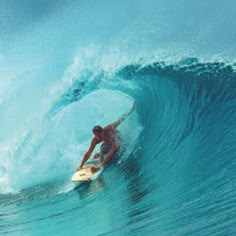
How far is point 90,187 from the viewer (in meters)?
6.84

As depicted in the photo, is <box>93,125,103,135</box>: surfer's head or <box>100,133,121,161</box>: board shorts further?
<box>100,133,121,161</box>: board shorts

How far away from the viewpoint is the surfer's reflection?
6.62 m

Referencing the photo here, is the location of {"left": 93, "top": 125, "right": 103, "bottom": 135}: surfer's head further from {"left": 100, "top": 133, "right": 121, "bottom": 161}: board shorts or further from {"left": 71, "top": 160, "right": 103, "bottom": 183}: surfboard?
{"left": 71, "top": 160, "right": 103, "bottom": 183}: surfboard

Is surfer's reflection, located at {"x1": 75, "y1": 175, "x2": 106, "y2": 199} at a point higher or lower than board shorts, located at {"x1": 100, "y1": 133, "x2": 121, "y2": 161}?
lower

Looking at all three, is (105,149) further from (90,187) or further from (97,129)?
(90,187)

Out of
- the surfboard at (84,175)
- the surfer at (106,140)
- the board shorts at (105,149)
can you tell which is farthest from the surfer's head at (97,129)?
the surfboard at (84,175)

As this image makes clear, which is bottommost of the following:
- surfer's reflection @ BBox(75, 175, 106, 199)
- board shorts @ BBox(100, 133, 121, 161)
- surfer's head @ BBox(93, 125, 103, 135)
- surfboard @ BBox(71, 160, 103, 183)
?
surfer's reflection @ BBox(75, 175, 106, 199)

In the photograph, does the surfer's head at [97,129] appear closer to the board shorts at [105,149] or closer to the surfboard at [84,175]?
the board shorts at [105,149]

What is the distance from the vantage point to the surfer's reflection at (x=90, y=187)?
6625 mm

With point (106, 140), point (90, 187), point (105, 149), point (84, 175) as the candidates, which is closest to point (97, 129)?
point (106, 140)

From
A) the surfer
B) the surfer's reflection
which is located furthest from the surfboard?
the surfer

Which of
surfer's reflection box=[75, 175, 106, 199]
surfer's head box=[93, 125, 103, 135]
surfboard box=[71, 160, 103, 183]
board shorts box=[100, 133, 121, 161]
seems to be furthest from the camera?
board shorts box=[100, 133, 121, 161]

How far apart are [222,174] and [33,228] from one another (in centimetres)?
298

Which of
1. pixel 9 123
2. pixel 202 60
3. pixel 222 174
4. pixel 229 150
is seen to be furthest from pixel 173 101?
pixel 9 123
